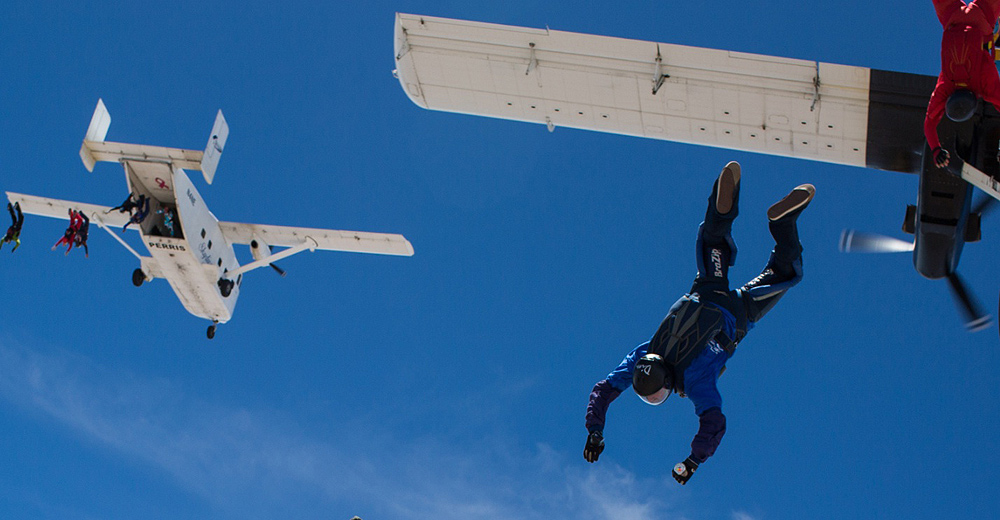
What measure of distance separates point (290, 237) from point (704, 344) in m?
23.7

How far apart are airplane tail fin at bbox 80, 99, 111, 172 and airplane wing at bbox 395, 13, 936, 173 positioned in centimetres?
1304

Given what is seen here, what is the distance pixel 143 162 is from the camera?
1029 inches

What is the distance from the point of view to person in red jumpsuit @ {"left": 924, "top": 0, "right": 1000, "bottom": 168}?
40.9ft

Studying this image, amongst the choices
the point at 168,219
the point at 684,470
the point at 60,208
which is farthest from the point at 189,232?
the point at 684,470

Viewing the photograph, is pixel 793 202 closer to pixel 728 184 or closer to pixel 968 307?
pixel 728 184

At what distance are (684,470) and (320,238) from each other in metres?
23.2

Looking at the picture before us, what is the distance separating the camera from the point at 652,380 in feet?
38.8

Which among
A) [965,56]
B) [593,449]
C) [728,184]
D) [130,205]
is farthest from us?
[130,205]

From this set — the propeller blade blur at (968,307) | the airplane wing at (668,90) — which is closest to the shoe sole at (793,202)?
the propeller blade blur at (968,307)

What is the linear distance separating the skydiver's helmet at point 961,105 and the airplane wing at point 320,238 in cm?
2118

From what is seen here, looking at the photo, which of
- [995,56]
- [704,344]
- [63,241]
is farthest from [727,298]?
[63,241]

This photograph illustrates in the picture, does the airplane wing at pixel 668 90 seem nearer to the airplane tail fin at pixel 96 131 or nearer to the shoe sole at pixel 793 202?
the shoe sole at pixel 793 202

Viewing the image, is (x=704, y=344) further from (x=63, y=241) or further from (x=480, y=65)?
(x=63, y=241)

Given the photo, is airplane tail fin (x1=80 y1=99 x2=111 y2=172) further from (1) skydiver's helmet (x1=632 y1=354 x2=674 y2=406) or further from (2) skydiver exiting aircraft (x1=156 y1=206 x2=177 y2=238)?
(1) skydiver's helmet (x1=632 y1=354 x2=674 y2=406)
